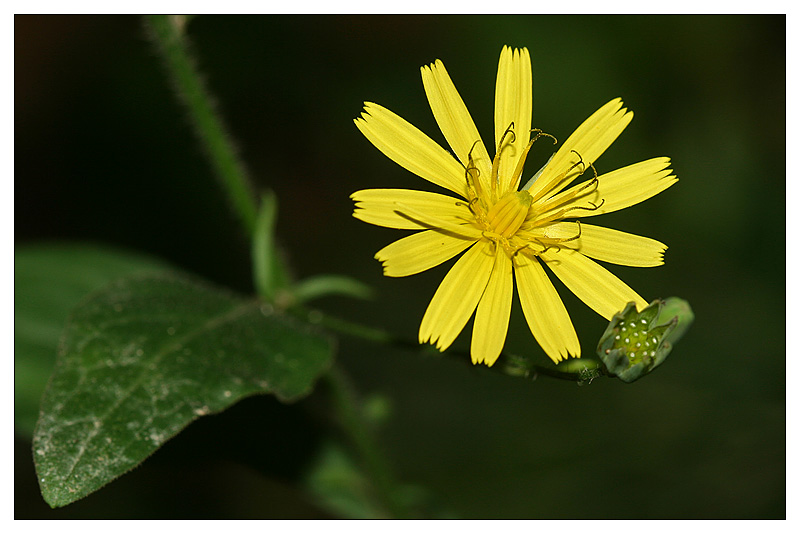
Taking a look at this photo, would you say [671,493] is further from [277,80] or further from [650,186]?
[277,80]

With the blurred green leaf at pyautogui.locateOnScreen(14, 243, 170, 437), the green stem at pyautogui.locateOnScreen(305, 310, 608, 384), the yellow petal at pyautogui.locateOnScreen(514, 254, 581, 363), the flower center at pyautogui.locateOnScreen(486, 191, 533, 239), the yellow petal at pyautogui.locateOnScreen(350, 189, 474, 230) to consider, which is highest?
the flower center at pyautogui.locateOnScreen(486, 191, 533, 239)

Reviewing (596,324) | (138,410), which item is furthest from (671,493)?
(138,410)

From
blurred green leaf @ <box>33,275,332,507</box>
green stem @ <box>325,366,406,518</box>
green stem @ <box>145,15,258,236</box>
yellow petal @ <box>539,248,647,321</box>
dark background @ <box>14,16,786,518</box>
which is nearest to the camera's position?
blurred green leaf @ <box>33,275,332,507</box>

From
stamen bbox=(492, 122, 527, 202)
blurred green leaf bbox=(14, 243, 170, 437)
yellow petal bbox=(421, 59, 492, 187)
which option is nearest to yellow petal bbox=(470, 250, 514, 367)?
stamen bbox=(492, 122, 527, 202)

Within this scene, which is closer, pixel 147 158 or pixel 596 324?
pixel 596 324

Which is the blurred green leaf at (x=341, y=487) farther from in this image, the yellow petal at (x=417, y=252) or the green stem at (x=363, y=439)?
the yellow petal at (x=417, y=252)

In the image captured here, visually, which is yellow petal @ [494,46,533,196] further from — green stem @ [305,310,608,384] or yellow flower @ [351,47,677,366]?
green stem @ [305,310,608,384]

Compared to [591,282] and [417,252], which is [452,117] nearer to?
[417,252]
